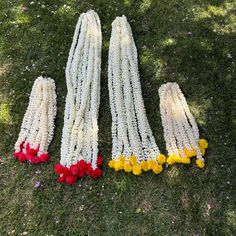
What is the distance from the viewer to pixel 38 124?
528cm

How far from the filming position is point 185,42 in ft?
19.9

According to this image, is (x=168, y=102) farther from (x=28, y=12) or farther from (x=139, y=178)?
(x=28, y=12)

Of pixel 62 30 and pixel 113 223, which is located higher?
pixel 62 30

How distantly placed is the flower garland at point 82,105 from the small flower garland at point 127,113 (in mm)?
200

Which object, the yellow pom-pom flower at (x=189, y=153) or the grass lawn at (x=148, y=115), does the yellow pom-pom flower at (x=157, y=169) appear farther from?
the yellow pom-pom flower at (x=189, y=153)

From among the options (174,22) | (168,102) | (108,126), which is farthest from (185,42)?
(108,126)

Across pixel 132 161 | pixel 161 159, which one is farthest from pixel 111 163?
pixel 161 159

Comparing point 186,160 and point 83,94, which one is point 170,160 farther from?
point 83,94

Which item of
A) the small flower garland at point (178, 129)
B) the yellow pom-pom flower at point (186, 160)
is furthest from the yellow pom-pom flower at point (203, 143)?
the yellow pom-pom flower at point (186, 160)

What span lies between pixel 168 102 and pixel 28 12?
266cm

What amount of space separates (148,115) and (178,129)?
425mm

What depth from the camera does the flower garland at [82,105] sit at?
16.1ft

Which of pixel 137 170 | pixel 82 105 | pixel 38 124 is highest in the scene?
pixel 82 105

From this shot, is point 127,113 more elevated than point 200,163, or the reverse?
point 127,113
